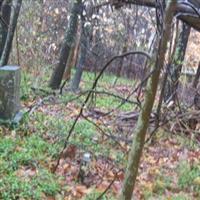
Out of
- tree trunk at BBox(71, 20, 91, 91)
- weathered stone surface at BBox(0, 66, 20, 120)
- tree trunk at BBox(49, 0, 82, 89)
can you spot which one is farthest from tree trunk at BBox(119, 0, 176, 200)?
tree trunk at BBox(71, 20, 91, 91)

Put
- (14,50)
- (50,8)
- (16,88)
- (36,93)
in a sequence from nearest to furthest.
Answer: (16,88), (36,93), (14,50), (50,8)

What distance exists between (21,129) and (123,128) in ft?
7.59

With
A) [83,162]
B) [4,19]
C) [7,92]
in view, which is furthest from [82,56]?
[83,162]

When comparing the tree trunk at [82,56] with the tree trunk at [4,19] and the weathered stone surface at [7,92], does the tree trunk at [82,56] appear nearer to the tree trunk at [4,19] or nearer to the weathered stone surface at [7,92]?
the tree trunk at [4,19]

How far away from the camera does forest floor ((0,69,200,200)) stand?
5469 mm

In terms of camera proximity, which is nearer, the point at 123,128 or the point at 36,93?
the point at 123,128

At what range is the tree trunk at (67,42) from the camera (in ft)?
41.6

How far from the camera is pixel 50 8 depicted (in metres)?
18.6

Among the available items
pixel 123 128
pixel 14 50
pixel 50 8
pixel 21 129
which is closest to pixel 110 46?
pixel 50 8

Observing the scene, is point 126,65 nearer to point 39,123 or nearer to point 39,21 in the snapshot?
point 39,21

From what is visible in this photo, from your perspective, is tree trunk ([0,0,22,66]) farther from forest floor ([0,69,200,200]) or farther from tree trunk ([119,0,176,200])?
tree trunk ([119,0,176,200])

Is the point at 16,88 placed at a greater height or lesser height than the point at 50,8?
lesser

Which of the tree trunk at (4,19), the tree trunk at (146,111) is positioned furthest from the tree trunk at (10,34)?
the tree trunk at (146,111)

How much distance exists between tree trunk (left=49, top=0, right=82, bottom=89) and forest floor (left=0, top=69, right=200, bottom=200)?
397 cm
